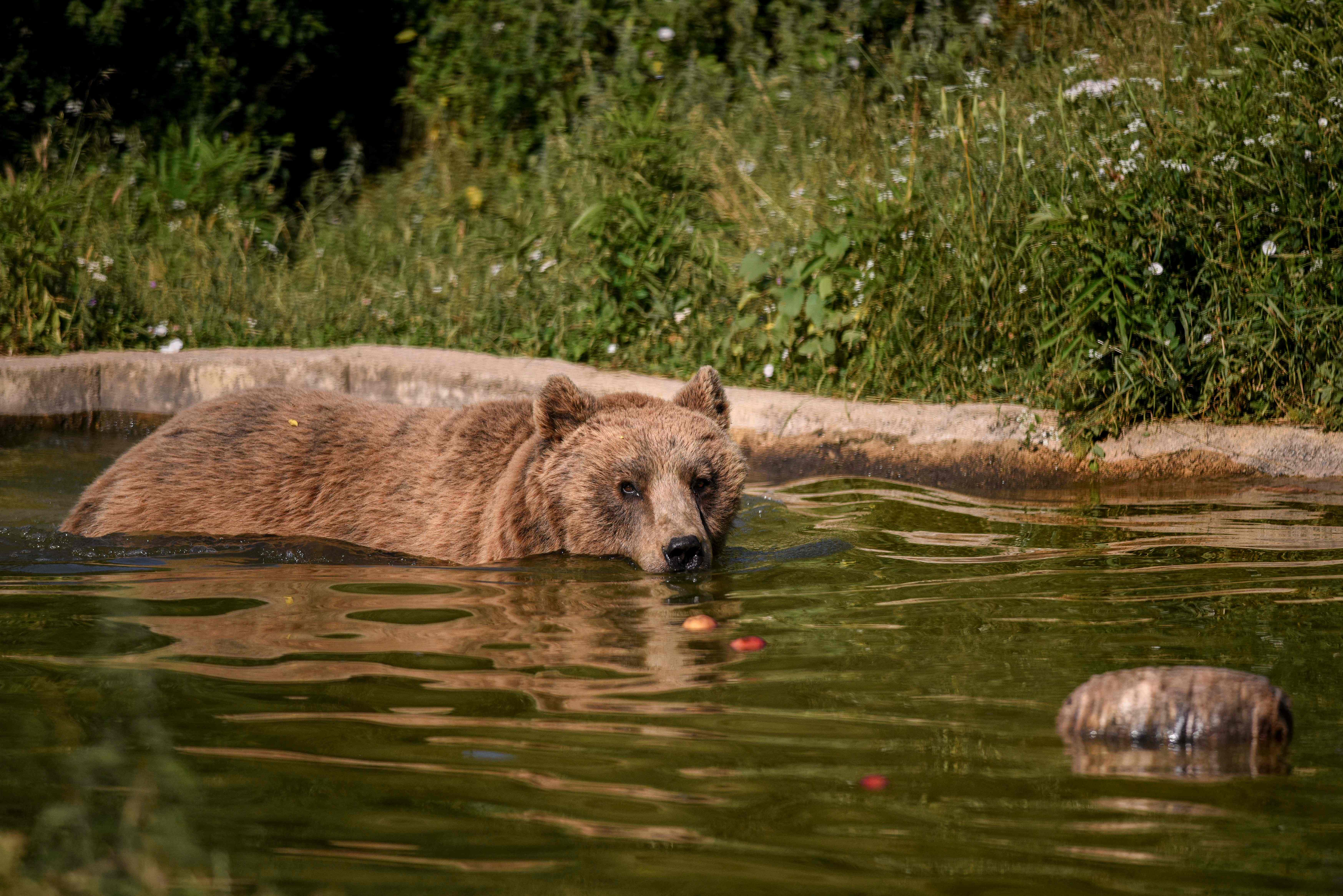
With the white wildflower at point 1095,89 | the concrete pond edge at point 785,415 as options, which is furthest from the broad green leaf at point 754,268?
the white wildflower at point 1095,89

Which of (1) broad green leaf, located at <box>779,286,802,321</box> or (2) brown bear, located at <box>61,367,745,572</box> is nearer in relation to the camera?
(2) brown bear, located at <box>61,367,745,572</box>

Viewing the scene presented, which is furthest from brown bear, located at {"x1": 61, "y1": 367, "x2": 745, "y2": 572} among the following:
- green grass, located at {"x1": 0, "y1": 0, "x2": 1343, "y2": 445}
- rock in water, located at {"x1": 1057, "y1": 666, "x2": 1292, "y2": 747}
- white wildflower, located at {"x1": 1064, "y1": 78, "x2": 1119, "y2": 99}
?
white wildflower, located at {"x1": 1064, "y1": 78, "x2": 1119, "y2": 99}

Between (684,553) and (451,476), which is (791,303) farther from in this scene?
(684,553)

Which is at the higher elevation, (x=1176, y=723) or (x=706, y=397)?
(x=706, y=397)

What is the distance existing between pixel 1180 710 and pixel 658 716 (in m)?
1.18

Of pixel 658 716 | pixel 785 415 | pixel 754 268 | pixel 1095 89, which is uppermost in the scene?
pixel 1095 89

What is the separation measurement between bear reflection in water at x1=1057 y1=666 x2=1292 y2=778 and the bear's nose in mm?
2010

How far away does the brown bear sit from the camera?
536cm

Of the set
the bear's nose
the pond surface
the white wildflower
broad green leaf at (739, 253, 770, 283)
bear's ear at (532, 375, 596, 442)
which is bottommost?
the pond surface

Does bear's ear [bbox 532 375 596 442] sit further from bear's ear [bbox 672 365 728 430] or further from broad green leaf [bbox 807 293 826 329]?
broad green leaf [bbox 807 293 826 329]

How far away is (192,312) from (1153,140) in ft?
22.0

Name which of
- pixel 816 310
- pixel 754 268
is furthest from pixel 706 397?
pixel 754 268

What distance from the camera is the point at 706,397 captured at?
5.83 metres

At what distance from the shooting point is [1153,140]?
24.3 ft
